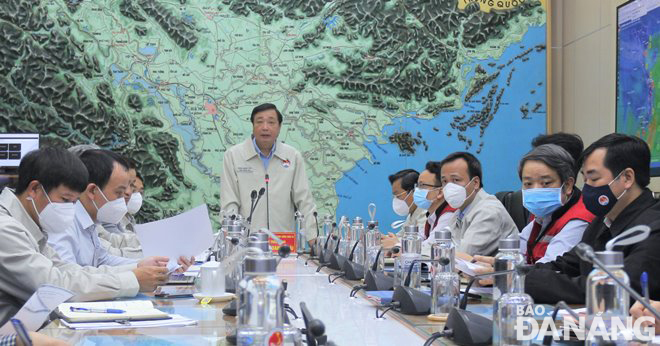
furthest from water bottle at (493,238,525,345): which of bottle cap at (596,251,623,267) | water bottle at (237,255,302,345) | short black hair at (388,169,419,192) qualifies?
short black hair at (388,169,419,192)

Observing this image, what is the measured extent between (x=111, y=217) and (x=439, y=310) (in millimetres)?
1817

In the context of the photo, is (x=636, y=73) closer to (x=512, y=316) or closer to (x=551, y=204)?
(x=551, y=204)

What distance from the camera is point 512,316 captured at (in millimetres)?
1502

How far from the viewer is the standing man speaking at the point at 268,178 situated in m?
5.41

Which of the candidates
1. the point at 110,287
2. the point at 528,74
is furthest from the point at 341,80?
the point at 110,287

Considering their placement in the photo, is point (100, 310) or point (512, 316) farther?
point (100, 310)

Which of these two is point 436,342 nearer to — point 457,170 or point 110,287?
point 110,287

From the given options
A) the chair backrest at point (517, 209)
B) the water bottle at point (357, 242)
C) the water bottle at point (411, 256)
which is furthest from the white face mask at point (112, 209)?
the chair backrest at point (517, 209)

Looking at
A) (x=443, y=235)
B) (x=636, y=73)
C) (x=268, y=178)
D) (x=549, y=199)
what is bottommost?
(x=443, y=235)

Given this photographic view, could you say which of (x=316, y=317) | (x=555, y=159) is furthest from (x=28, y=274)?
(x=555, y=159)

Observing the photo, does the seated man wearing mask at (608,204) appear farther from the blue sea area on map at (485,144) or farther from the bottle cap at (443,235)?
the blue sea area on map at (485,144)

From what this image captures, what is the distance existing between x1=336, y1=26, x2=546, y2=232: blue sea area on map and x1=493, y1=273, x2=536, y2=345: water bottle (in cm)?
491

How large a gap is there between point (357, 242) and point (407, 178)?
2423 mm

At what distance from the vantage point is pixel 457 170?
170 inches
